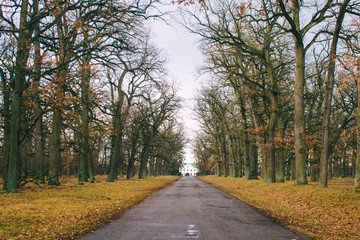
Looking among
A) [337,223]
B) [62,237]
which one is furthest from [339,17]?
[62,237]

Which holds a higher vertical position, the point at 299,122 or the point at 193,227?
the point at 299,122

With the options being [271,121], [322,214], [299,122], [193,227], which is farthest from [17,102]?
[271,121]

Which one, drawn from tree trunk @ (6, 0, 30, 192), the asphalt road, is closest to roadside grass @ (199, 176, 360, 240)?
the asphalt road

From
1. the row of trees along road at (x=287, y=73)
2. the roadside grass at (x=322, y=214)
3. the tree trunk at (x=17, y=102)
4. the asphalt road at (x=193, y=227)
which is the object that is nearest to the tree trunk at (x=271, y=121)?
the row of trees along road at (x=287, y=73)

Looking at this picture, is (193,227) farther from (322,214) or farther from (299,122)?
(299,122)

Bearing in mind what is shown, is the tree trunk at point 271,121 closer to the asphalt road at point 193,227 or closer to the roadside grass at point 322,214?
the roadside grass at point 322,214

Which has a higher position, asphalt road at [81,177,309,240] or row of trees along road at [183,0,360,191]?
row of trees along road at [183,0,360,191]

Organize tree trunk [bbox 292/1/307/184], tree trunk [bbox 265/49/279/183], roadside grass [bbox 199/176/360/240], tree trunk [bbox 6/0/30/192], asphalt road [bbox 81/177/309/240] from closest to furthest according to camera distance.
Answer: asphalt road [bbox 81/177/309/240], roadside grass [bbox 199/176/360/240], tree trunk [bbox 6/0/30/192], tree trunk [bbox 292/1/307/184], tree trunk [bbox 265/49/279/183]

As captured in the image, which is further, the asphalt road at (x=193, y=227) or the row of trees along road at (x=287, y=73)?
the row of trees along road at (x=287, y=73)

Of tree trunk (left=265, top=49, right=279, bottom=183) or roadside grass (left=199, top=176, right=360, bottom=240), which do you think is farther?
tree trunk (left=265, top=49, right=279, bottom=183)

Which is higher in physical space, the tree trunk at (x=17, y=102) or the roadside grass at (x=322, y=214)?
the tree trunk at (x=17, y=102)

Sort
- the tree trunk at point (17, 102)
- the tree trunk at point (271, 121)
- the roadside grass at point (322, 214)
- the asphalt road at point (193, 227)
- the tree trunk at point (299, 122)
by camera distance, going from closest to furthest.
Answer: the asphalt road at point (193, 227), the roadside grass at point (322, 214), the tree trunk at point (17, 102), the tree trunk at point (299, 122), the tree trunk at point (271, 121)

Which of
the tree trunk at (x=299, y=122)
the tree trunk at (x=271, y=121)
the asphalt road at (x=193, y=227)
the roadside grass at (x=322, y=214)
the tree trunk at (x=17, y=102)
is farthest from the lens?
the tree trunk at (x=271, y=121)

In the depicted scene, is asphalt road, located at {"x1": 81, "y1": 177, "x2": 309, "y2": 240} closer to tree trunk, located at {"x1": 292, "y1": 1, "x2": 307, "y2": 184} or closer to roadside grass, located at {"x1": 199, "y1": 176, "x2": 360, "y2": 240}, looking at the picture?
roadside grass, located at {"x1": 199, "y1": 176, "x2": 360, "y2": 240}
